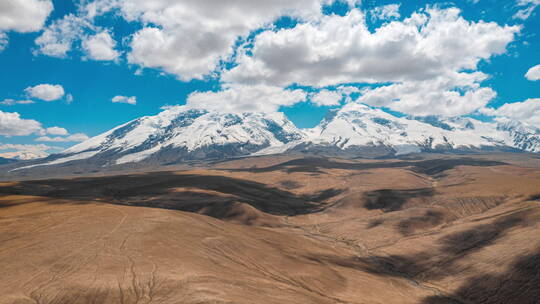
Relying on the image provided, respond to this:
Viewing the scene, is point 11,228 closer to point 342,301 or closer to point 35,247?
point 35,247

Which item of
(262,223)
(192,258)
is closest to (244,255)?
(192,258)

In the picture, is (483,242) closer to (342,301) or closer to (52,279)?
(342,301)

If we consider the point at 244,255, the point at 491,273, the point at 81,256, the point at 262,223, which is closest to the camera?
the point at 81,256

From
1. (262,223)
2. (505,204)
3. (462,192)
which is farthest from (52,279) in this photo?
(462,192)

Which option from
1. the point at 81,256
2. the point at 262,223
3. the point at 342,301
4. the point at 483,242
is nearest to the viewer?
the point at 81,256

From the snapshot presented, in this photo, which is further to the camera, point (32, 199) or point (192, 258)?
point (32, 199)

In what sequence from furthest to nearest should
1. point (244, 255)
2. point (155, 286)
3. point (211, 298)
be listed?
point (244, 255) → point (155, 286) → point (211, 298)

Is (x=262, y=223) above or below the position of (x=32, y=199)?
below

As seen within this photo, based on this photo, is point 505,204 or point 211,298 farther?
point 505,204

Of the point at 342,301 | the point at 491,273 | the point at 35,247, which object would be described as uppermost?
the point at 35,247
